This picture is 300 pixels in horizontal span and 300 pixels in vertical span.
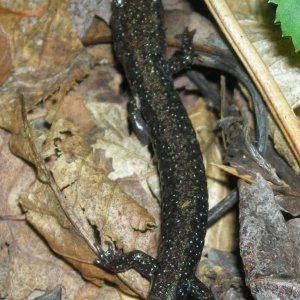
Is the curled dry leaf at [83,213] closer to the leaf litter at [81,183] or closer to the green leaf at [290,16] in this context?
the leaf litter at [81,183]

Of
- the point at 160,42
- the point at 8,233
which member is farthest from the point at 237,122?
the point at 8,233

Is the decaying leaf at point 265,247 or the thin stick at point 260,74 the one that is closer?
the decaying leaf at point 265,247

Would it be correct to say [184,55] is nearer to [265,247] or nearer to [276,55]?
[276,55]

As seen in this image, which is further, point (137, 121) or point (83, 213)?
point (137, 121)

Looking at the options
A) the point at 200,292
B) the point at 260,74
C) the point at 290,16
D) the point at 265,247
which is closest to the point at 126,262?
the point at 200,292

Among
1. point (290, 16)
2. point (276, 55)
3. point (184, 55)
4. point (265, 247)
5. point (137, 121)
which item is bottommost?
point (265, 247)

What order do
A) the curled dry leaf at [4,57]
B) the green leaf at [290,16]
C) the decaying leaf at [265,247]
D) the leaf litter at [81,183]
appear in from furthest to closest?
1. the curled dry leaf at [4,57]
2. the leaf litter at [81,183]
3. the decaying leaf at [265,247]
4. the green leaf at [290,16]

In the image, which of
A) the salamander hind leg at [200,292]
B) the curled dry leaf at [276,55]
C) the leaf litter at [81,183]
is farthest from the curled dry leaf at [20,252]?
the curled dry leaf at [276,55]

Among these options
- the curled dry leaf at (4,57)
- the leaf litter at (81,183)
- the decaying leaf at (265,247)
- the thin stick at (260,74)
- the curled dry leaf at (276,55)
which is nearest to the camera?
the decaying leaf at (265,247)
